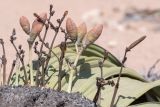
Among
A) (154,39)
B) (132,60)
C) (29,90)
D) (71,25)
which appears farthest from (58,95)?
(154,39)

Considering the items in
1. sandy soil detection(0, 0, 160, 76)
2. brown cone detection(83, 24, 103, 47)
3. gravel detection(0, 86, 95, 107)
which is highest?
sandy soil detection(0, 0, 160, 76)

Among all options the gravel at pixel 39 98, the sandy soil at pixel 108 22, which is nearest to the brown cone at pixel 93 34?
the gravel at pixel 39 98

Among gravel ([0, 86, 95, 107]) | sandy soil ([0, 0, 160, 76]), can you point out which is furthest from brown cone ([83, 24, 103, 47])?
sandy soil ([0, 0, 160, 76])

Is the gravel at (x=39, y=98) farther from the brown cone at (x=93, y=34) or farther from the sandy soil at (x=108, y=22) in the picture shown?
the sandy soil at (x=108, y=22)

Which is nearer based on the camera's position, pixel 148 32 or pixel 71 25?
pixel 71 25

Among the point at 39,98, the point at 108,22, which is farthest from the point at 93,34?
the point at 108,22

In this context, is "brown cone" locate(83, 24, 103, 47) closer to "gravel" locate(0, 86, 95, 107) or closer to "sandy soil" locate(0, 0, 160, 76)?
"gravel" locate(0, 86, 95, 107)

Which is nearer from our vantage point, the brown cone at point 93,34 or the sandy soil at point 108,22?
the brown cone at point 93,34

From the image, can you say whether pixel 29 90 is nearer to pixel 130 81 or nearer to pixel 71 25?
pixel 71 25

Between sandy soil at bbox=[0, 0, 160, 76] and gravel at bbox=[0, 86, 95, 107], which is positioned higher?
sandy soil at bbox=[0, 0, 160, 76]
